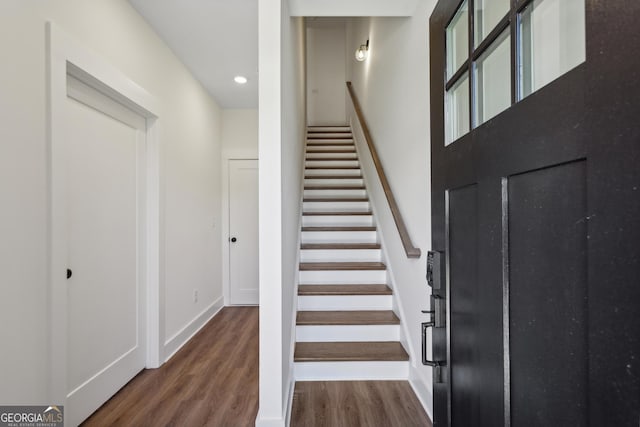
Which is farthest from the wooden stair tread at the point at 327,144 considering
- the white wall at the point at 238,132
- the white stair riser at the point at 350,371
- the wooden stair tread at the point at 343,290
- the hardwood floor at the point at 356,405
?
the hardwood floor at the point at 356,405

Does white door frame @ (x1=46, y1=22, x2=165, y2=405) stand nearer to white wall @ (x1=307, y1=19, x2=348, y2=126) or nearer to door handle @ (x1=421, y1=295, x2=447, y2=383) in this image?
door handle @ (x1=421, y1=295, x2=447, y2=383)

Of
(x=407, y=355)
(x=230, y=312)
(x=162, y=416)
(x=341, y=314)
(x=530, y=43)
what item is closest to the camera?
(x=530, y=43)

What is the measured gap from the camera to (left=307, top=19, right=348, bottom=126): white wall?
21.2 ft

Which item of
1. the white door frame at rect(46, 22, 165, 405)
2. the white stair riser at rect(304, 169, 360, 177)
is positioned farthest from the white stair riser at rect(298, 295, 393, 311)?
the white stair riser at rect(304, 169, 360, 177)

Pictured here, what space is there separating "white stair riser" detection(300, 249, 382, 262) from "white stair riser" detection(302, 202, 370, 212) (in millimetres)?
768

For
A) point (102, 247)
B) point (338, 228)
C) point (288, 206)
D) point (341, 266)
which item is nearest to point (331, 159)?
point (338, 228)

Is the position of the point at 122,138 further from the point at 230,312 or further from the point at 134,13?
the point at 230,312

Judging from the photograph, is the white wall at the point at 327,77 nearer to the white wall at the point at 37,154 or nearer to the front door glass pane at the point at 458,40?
the white wall at the point at 37,154

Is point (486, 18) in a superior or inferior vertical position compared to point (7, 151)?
superior

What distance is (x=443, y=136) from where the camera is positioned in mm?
1038

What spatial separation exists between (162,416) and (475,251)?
209 centimetres

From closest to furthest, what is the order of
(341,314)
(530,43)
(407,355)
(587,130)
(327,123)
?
(587,130) → (530,43) → (407,355) → (341,314) → (327,123)

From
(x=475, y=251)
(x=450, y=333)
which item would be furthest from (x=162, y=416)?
(x=475, y=251)

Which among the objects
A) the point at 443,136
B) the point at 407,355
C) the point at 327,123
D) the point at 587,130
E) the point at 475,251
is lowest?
the point at 407,355
